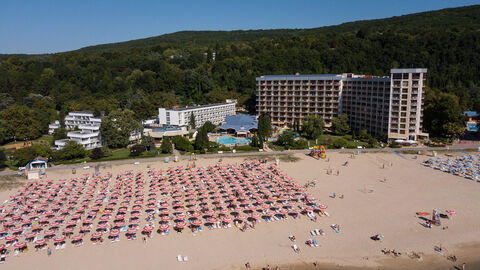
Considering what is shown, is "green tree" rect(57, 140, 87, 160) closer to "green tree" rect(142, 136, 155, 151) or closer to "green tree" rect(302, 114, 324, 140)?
"green tree" rect(142, 136, 155, 151)

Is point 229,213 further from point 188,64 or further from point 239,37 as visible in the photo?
point 239,37

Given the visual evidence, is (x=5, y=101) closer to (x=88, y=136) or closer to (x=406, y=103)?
(x=88, y=136)

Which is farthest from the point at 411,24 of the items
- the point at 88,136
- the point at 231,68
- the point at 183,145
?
the point at 88,136

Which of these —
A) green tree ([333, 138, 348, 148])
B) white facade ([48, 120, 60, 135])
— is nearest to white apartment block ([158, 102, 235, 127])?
white facade ([48, 120, 60, 135])

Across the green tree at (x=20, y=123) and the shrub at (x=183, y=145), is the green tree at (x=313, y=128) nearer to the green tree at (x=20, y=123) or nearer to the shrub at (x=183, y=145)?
the shrub at (x=183, y=145)

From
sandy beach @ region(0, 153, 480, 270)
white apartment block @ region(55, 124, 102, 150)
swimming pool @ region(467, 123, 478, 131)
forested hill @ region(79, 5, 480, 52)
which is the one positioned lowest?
sandy beach @ region(0, 153, 480, 270)

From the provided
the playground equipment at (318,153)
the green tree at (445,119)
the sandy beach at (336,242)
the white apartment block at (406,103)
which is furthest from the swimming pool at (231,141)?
the green tree at (445,119)

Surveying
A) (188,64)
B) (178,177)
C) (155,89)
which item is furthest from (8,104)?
(178,177)
